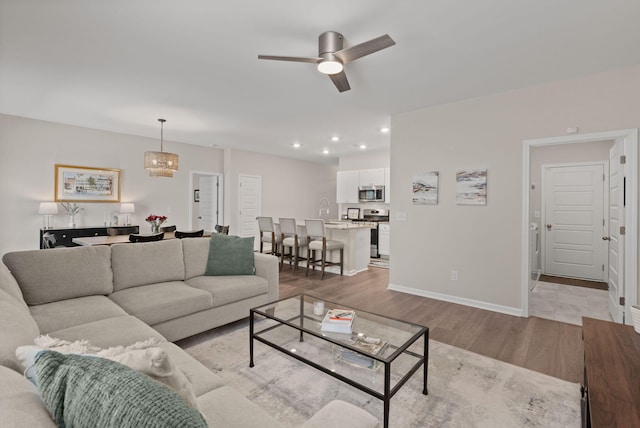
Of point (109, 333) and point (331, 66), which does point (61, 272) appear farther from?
point (331, 66)

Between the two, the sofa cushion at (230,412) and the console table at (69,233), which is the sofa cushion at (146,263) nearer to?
the sofa cushion at (230,412)

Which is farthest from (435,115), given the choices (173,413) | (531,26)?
(173,413)

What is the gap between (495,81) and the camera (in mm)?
3240

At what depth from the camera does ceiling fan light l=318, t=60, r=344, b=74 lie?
2.35 meters

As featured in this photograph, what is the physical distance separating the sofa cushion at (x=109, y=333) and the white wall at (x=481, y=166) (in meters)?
3.40

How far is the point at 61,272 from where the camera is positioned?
237 cm

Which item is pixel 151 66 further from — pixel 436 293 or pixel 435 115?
pixel 436 293

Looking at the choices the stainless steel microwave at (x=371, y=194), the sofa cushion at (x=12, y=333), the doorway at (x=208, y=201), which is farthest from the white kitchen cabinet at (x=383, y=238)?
the sofa cushion at (x=12, y=333)

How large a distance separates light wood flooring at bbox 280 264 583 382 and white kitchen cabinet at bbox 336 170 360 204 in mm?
3408

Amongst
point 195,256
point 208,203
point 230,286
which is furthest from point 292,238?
point 208,203

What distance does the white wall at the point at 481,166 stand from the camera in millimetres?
3066

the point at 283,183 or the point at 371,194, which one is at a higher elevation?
the point at 283,183

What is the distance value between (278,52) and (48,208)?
4.53 metres

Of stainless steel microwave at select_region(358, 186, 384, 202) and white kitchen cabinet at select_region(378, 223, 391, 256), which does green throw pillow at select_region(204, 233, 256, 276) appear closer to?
white kitchen cabinet at select_region(378, 223, 391, 256)
